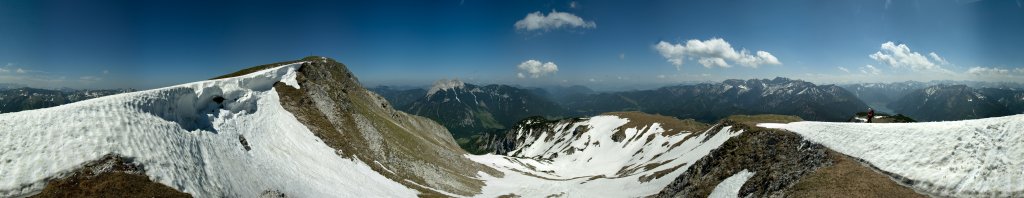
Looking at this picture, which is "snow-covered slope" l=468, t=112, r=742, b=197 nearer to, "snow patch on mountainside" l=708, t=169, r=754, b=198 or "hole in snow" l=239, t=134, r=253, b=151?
"snow patch on mountainside" l=708, t=169, r=754, b=198

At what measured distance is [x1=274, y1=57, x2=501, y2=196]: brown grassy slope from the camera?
58906mm

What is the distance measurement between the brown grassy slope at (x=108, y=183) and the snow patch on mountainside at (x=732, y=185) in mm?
42118

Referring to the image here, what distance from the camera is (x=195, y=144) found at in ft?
110

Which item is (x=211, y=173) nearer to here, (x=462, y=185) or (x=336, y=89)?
(x=462, y=185)

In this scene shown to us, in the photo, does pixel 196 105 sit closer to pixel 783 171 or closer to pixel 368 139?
pixel 368 139

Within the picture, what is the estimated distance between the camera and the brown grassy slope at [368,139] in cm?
5891

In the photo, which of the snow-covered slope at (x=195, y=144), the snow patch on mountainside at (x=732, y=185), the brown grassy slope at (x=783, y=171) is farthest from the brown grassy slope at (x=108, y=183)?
the snow patch on mountainside at (x=732, y=185)

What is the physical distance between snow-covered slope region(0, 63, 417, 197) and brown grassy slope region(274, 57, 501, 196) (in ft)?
10.1

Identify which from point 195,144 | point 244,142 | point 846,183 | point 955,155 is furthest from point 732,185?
point 244,142

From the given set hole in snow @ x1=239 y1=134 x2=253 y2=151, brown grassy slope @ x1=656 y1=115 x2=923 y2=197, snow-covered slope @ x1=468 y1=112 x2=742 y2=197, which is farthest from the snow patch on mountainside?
hole in snow @ x1=239 y1=134 x2=253 y2=151

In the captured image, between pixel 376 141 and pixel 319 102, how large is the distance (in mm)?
11402

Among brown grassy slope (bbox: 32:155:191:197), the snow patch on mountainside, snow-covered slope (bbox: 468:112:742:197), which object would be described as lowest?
snow-covered slope (bbox: 468:112:742:197)

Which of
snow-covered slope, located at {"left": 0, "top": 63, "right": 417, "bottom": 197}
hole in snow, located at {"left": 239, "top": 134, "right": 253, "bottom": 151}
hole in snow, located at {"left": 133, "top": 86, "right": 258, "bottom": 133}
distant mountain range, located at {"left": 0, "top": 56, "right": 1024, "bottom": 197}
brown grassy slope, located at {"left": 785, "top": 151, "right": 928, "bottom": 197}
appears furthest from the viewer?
hole in snow, located at {"left": 239, "top": 134, "right": 253, "bottom": 151}

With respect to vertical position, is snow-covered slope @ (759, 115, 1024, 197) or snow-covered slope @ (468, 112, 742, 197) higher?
snow-covered slope @ (759, 115, 1024, 197)
